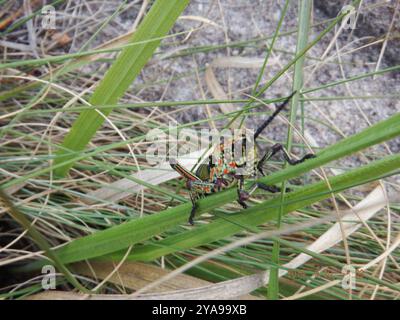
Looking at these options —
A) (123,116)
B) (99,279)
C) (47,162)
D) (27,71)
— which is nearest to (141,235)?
(99,279)

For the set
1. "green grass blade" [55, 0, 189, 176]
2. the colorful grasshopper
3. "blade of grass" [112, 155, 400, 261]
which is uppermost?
"green grass blade" [55, 0, 189, 176]

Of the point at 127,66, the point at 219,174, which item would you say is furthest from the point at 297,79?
the point at 127,66

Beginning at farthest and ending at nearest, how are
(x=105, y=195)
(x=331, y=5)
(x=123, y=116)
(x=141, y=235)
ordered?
(x=331, y=5) → (x=123, y=116) → (x=105, y=195) → (x=141, y=235)

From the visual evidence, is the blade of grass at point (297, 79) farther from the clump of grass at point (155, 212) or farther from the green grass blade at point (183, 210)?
the green grass blade at point (183, 210)

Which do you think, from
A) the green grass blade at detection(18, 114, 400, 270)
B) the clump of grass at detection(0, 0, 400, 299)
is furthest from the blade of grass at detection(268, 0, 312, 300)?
the green grass blade at detection(18, 114, 400, 270)

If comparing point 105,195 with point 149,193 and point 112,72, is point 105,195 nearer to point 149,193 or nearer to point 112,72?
point 149,193

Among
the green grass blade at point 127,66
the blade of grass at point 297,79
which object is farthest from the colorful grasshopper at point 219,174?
the green grass blade at point 127,66

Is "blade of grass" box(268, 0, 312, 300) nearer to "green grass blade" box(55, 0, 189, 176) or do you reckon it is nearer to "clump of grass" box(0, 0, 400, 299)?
"clump of grass" box(0, 0, 400, 299)

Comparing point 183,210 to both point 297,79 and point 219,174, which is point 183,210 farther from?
point 297,79
